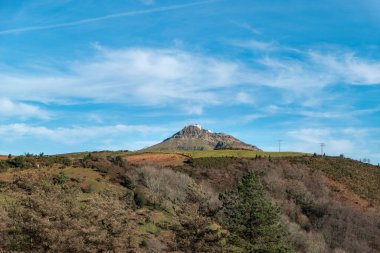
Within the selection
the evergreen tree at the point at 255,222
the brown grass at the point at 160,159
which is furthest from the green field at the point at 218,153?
the evergreen tree at the point at 255,222

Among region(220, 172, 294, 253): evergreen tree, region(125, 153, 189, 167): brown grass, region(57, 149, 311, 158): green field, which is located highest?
region(57, 149, 311, 158): green field

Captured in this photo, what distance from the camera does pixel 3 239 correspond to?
90.9ft

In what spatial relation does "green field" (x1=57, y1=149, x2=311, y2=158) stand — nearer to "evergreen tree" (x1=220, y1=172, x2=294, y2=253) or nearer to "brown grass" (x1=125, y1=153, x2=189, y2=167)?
"brown grass" (x1=125, y1=153, x2=189, y2=167)

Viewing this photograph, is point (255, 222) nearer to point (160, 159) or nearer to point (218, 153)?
point (160, 159)

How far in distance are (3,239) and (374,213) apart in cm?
6977

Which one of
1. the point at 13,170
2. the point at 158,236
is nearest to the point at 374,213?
the point at 158,236

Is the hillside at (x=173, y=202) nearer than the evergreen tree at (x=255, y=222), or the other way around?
the hillside at (x=173, y=202)

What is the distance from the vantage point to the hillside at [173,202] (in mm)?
27078

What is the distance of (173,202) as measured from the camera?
62.3 metres

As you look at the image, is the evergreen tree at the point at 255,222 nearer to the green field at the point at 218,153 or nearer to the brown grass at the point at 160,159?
the brown grass at the point at 160,159

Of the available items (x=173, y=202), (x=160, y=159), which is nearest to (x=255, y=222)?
(x=173, y=202)

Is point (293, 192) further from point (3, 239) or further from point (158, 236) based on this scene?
point (3, 239)

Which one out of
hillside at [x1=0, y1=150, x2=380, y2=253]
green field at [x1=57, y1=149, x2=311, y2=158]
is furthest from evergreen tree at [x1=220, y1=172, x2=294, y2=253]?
green field at [x1=57, y1=149, x2=311, y2=158]

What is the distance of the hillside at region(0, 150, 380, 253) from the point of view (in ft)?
88.8
